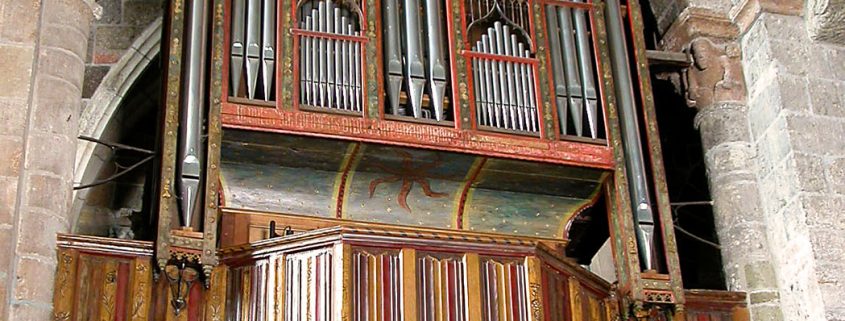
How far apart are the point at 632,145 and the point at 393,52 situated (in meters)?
2.24

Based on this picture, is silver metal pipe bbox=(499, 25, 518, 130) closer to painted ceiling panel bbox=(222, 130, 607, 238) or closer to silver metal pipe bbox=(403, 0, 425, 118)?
painted ceiling panel bbox=(222, 130, 607, 238)

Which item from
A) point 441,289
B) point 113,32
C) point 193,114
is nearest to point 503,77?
point 441,289

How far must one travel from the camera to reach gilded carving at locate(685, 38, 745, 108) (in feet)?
38.7

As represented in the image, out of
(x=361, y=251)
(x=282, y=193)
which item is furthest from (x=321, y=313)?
(x=282, y=193)

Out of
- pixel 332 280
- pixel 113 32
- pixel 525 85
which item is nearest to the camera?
pixel 332 280

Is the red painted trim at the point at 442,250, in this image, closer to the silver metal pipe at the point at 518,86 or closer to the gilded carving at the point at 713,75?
the silver metal pipe at the point at 518,86

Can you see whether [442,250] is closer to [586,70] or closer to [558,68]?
[558,68]

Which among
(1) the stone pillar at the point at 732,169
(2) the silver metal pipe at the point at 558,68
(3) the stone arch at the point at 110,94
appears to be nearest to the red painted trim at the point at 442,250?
(2) the silver metal pipe at the point at 558,68

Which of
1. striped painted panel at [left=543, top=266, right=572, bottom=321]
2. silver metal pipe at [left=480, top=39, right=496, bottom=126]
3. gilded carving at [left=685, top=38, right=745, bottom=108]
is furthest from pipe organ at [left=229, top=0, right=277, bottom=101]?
gilded carving at [left=685, top=38, right=745, bottom=108]

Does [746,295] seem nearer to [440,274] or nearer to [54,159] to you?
[440,274]

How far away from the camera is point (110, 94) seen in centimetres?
1377

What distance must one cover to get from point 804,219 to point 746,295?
845 mm

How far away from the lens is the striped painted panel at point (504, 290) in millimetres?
9500

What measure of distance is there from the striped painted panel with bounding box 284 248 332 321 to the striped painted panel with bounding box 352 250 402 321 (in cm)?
20
